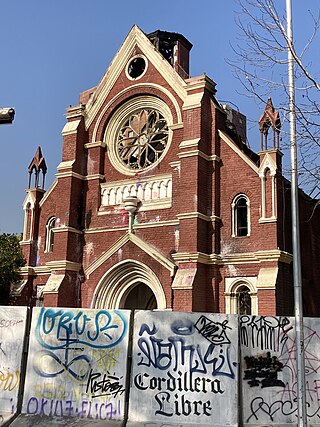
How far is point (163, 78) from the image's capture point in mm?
20672

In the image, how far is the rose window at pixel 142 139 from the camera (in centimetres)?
2069

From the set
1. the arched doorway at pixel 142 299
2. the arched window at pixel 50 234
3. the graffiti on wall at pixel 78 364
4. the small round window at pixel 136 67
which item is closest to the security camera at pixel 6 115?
the graffiti on wall at pixel 78 364

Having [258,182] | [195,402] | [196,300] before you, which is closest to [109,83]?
[258,182]

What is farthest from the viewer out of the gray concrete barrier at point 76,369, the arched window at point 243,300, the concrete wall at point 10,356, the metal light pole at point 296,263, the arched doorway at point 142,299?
the arched doorway at point 142,299

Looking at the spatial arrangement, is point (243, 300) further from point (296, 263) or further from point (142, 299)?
A: point (296, 263)

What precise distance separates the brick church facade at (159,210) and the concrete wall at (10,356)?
320 inches

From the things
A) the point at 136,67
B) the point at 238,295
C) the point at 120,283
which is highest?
the point at 136,67

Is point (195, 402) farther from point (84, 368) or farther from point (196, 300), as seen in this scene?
point (196, 300)

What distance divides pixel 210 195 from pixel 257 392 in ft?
34.9

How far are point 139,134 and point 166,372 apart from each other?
13396 millimetres

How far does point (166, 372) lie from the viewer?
29.7 ft

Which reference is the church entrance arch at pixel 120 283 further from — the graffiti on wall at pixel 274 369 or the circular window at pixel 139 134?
the graffiti on wall at pixel 274 369

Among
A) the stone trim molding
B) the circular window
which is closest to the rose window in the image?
the circular window

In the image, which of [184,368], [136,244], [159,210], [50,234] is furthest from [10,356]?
[50,234]
